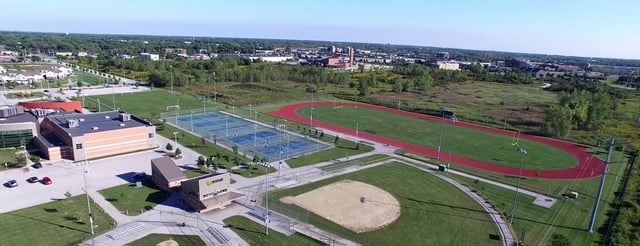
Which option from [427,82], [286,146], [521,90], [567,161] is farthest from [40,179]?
[521,90]

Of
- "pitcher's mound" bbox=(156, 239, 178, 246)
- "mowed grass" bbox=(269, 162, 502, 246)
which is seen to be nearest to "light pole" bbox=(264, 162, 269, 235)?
"mowed grass" bbox=(269, 162, 502, 246)

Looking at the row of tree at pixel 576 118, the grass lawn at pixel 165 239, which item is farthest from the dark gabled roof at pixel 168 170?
the row of tree at pixel 576 118

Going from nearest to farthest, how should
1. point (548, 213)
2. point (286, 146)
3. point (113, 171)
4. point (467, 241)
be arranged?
point (467, 241) < point (548, 213) < point (113, 171) < point (286, 146)

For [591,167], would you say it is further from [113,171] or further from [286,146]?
[113,171]

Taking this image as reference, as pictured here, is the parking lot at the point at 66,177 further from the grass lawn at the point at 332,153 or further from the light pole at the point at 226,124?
the grass lawn at the point at 332,153

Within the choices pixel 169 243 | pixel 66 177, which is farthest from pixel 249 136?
pixel 169 243

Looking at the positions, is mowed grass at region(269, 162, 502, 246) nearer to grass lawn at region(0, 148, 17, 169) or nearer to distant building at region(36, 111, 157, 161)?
distant building at region(36, 111, 157, 161)
